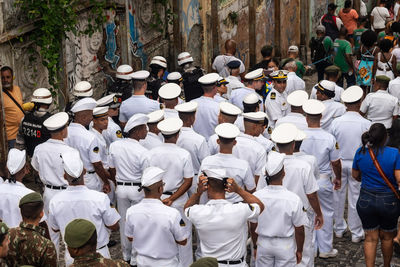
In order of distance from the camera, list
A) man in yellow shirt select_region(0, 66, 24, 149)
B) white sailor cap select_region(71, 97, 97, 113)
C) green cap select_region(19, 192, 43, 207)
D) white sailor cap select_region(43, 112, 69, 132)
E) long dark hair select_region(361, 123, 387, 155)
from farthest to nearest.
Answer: man in yellow shirt select_region(0, 66, 24, 149)
white sailor cap select_region(71, 97, 97, 113)
white sailor cap select_region(43, 112, 69, 132)
long dark hair select_region(361, 123, 387, 155)
green cap select_region(19, 192, 43, 207)

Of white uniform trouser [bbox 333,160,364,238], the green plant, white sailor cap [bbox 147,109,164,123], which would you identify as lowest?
white uniform trouser [bbox 333,160,364,238]

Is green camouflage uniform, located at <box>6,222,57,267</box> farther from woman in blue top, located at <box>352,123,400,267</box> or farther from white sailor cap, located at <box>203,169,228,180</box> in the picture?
woman in blue top, located at <box>352,123,400,267</box>

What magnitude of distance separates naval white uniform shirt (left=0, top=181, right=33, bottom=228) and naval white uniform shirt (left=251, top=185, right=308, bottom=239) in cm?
243

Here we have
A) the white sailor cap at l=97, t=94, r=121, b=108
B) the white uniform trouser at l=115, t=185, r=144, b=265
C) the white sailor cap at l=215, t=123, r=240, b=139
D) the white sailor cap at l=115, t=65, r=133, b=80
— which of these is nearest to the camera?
the white sailor cap at l=215, t=123, r=240, b=139

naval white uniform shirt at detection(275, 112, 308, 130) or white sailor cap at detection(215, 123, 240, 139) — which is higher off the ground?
white sailor cap at detection(215, 123, 240, 139)

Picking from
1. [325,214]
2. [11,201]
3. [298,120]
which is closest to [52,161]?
[11,201]

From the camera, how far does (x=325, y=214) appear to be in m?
8.70

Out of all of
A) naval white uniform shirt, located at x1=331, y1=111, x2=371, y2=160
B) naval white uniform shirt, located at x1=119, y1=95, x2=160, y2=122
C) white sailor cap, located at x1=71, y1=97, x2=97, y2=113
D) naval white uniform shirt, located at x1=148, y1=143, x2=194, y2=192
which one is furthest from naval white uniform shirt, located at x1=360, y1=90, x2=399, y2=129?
white sailor cap, located at x1=71, y1=97, x2=97, y2=113

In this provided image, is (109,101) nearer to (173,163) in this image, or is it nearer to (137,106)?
(137,106)

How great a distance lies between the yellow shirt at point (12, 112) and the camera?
10.3m

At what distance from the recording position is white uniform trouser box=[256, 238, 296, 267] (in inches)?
261

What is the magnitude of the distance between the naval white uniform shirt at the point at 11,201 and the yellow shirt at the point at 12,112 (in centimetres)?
347

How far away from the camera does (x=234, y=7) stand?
60.1 feet

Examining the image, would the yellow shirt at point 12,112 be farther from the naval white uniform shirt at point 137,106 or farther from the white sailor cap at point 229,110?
the white sailor cap at point 229,110
